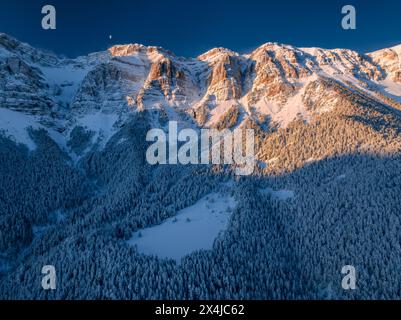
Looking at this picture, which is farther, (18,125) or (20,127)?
(18,125)

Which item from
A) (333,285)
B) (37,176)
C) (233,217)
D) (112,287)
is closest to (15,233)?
(37,176)

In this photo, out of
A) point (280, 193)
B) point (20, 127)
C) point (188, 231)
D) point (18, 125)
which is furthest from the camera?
point (18, 125)

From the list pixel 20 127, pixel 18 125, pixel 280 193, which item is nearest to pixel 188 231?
pixel 280 193

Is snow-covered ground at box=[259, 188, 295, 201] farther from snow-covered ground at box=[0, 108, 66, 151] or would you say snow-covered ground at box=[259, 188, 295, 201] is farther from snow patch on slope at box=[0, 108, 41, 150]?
snow patch on slope at box=[0, 108, 41, 150]

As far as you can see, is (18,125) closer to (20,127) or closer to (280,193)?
(20,127)

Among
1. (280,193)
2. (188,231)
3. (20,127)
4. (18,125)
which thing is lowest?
(188,231)

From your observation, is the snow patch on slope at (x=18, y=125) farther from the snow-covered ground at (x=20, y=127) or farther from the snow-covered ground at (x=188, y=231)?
the snow-covered ground at (x=188, y=231)

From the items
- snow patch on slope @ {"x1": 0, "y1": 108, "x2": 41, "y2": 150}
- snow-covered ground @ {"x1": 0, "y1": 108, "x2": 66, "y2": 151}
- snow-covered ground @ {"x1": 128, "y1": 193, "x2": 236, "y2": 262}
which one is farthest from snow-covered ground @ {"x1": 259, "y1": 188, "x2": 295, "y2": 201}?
snow patch on slope @ {"x1": 0, "y1": 108, "x2": 41, "y2": 150}

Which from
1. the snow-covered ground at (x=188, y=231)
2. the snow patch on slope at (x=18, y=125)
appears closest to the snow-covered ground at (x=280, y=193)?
the snow-covered ground at (x=188, y=231)
